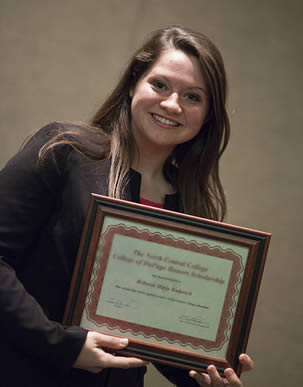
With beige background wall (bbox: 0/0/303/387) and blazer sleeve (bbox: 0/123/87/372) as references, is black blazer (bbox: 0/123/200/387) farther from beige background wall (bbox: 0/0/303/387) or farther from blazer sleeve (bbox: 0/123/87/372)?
beige background wall (bbox: 0/0/303/387)

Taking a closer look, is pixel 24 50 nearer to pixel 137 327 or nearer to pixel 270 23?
pixel 270 23

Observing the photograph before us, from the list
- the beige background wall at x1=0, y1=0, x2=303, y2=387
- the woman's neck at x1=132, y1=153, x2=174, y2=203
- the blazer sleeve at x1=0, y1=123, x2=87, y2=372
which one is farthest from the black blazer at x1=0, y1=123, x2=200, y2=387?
the beige background wall at x1=0, y1=0, x2=303, y2=387

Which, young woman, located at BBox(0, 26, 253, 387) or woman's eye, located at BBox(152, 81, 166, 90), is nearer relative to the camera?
young woman, located at BBox(0, 26, 253, 387)

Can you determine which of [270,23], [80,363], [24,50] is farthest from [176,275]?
[270,23]

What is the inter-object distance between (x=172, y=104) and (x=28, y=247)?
1.53 ft

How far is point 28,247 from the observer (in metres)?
0.93

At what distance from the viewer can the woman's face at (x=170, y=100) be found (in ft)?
3.53

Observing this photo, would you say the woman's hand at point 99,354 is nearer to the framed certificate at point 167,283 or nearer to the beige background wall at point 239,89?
the framed certificate at point 167,283

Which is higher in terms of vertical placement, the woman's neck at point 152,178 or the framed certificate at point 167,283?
the woman's neck at point 152,178

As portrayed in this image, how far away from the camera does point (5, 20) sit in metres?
1.86

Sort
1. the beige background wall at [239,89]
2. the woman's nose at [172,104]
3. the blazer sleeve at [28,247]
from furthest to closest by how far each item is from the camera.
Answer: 1. the beige background wall at [239,89]
2. the woman's nose at [172,104]
3. the blazer sleeve at [28,247]

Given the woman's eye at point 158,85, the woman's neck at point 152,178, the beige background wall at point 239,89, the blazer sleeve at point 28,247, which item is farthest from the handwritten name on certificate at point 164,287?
the beige background wall at point 239,89
